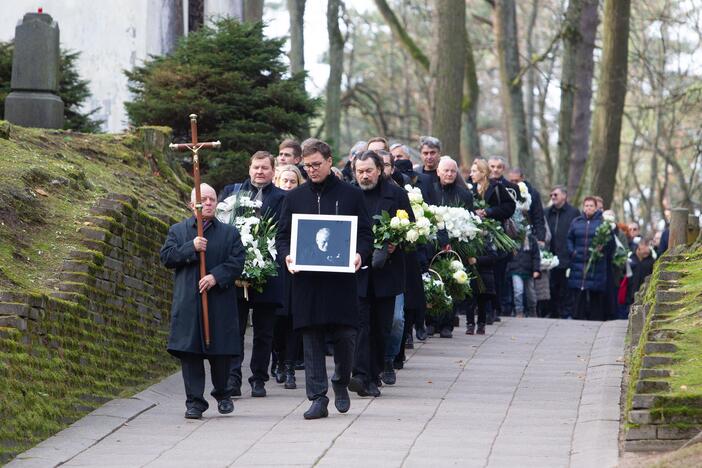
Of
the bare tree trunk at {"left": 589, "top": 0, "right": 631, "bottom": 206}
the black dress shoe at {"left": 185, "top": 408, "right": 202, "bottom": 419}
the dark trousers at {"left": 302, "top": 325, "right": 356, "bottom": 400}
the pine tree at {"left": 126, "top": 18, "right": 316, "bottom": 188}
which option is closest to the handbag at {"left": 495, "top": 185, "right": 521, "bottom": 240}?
the pine tree at {"left": 126, "top": 18, "right": 316, "bottom": 188}

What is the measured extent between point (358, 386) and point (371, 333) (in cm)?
45

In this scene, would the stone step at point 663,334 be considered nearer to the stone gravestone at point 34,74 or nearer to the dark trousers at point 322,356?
the dark trousers at point 322,356

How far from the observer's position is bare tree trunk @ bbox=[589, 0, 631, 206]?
28.2 m

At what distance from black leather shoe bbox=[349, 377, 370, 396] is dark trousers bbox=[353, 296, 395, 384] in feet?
0.12

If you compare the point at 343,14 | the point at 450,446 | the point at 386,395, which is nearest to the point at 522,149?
the point at 343,14

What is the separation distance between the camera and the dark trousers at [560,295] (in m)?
22.5

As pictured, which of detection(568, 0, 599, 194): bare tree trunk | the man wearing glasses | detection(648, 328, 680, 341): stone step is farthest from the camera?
detection(568, 0, 599, 194): bare tree trunk

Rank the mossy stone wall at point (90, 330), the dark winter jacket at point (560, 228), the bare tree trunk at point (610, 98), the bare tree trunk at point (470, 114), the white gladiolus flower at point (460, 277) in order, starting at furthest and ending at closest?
the bare tree trunk at point (470, 114) < the bare tree trunk at point (610, 98) < the dark winter jacket at point (560, 228) < the white gladiolus flower at point (460, 277) < the mossy stone wall at point (90, 330)

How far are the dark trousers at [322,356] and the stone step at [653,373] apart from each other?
93.5 inches

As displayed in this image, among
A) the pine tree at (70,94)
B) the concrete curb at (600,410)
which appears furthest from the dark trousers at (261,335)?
the pine tree at (70,94)

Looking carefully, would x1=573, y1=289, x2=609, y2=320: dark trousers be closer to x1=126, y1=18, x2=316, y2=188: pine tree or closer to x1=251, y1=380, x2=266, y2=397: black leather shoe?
x1=126, y1=18, x2=316, y2=188: pine tree

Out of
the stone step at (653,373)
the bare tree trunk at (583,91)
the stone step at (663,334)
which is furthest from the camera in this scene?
the bare tree trunk at (583,91)

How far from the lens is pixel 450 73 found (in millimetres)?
24844

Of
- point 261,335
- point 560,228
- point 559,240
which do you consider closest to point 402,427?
point 261,335
